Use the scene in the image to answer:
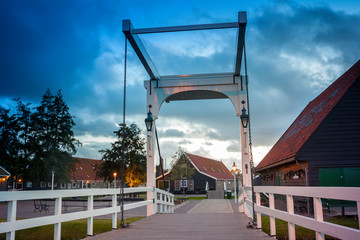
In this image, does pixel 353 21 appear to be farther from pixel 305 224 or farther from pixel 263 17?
pixel 305 224

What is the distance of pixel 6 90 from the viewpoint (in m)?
38.9

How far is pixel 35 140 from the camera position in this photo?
35.6 meters

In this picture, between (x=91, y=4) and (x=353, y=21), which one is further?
(x=353, y=21)

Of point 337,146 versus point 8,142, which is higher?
point 8,142

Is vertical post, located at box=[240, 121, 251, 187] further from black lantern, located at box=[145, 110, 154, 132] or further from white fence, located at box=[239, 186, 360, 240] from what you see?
white fence, located at box=[239, 186, 360, 240]

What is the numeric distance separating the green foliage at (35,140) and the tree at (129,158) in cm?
663

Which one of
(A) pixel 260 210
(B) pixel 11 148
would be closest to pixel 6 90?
(B) pixel 11 148

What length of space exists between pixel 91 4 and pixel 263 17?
571cm

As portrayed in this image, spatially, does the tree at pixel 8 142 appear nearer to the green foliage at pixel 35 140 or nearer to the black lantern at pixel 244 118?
the green foliage at pixel 35 140

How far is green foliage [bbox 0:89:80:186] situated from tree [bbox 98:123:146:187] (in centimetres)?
663

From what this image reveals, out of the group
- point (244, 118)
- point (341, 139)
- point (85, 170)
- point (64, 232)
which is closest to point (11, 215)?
point (244, 118)

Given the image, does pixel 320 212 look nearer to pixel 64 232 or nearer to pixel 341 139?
pixel 64 232

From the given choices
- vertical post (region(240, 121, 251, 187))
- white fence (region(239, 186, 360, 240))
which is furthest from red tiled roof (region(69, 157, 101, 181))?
white fence (region(239, 186, 360, 240))

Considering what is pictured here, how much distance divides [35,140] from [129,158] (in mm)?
12497
